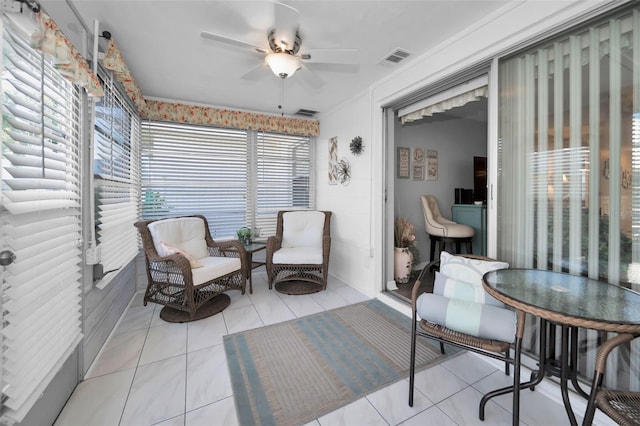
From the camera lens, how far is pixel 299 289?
10.5 ft

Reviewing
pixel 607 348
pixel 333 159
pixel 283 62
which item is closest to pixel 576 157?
pixel 607 348

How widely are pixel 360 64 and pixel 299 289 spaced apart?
251 cm

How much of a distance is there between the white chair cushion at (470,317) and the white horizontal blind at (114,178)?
7.36 ft

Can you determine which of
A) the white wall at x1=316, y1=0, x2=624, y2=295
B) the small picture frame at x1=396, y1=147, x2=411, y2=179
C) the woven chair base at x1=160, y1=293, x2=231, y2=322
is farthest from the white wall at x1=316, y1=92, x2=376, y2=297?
the woven chair base at x1=160, y1=293, x2=231, y2=322

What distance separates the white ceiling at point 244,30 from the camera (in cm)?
169

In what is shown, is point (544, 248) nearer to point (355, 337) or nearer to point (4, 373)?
point (355, 337)

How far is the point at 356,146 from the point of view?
127 inches

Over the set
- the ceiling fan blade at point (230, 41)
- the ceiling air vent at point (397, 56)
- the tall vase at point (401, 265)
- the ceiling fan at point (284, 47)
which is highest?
the ceiling air vent at point (397, 56)

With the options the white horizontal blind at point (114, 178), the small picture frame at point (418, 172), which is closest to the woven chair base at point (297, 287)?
the white horizontal blind at point (114, 178)

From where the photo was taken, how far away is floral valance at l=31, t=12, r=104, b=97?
44.4 inches

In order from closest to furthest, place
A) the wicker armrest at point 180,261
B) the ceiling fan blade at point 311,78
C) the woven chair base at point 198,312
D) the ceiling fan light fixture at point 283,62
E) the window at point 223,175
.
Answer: the ceiling fan light fixture at point 283,62 < the ceiling fan blade at point 311,78 < the wicker armrest at point 180,261 < the woven chair base at point 198,312 < the window at point 223,175

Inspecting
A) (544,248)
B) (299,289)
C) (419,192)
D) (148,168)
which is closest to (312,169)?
(419,192)

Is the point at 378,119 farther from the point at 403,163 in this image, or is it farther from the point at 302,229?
the point at 302,229

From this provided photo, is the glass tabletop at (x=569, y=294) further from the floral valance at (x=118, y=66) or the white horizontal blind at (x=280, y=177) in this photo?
the white horizontal blind at (x=280, y=177)
